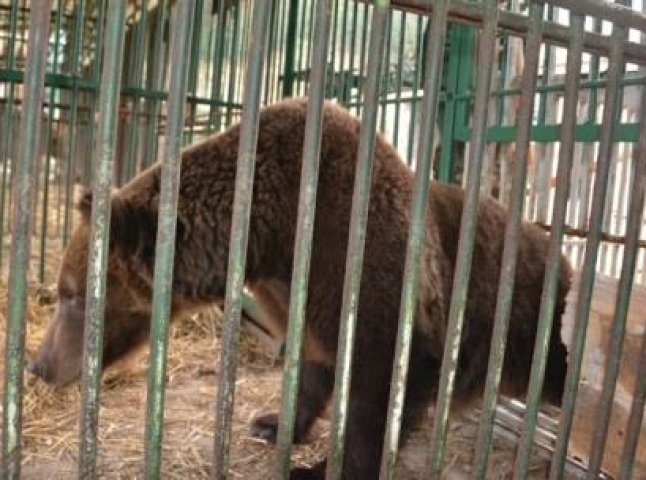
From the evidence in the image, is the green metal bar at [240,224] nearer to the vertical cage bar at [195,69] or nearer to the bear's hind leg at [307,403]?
the bear's hind leg at [307,403]

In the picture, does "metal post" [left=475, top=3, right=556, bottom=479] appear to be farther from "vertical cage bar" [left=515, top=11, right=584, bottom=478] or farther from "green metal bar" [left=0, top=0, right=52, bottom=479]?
"green metal bar" [left=0, top=0, right=52, bottom=479]

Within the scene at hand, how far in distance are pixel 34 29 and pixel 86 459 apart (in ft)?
2.92

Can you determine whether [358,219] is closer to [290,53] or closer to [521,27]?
[521,27]

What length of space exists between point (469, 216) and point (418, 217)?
14cm

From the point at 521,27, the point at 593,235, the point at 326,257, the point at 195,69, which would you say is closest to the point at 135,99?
the point at 195,69

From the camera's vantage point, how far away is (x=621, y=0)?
135 inches

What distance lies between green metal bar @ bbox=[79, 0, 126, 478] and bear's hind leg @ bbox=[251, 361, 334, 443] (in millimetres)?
2255

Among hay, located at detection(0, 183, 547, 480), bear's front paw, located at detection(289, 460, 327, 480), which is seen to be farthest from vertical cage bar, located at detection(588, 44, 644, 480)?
hay, located at detection(0, 183, 547, 480)

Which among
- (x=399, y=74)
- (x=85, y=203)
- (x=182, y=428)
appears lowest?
(x=182, y=428)

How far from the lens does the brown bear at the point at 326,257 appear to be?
119 inches

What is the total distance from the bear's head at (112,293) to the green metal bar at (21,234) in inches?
55.8

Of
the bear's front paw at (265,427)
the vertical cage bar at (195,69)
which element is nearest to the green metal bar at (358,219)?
the bear's front paw at (265,427)

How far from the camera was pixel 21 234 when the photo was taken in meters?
1.52

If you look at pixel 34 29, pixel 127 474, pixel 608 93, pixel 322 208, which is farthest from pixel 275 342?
pixel 34 29
